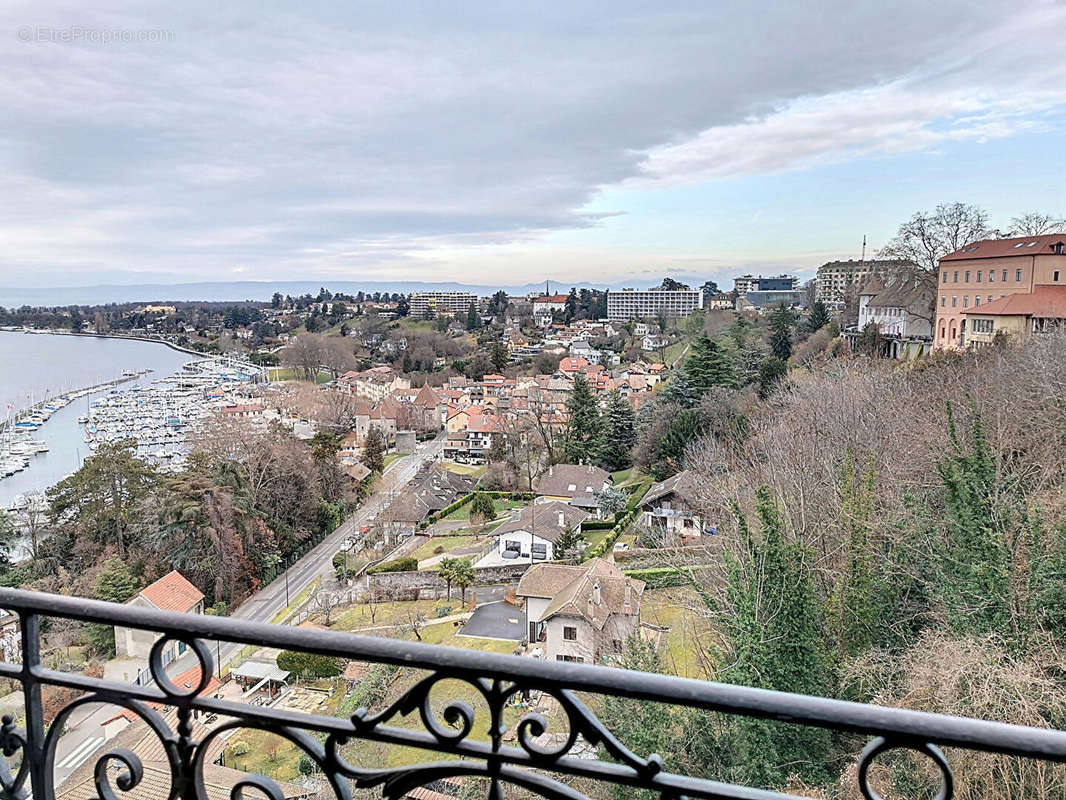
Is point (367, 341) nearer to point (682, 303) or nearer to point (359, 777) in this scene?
point (682, 303)

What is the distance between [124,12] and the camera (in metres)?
7.35

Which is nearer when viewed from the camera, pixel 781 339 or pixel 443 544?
pixel 443 544

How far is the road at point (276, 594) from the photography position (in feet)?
41.9

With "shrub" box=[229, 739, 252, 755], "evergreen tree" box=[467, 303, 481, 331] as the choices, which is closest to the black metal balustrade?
"shrub" box=[229, 739, 252, 755]

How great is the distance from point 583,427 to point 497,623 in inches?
699

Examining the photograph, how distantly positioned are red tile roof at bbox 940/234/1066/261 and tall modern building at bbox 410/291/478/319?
7321 cm

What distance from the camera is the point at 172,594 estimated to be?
59.3 feet

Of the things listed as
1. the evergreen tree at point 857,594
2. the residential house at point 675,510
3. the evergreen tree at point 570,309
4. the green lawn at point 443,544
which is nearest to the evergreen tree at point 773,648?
the evergreen tree at point 857,594

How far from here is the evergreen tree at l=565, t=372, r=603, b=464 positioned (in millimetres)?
35094

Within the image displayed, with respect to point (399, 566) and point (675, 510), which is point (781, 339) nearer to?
point (675, 510)

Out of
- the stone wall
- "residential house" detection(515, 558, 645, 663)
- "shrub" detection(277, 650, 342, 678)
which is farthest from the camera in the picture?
the stone wall

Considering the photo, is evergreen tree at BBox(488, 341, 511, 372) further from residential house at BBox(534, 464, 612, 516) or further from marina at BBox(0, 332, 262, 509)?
residential house at BBox(534, 464, 612, 516)

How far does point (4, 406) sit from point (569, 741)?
6388 cm

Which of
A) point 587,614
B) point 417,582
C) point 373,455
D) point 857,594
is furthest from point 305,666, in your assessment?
point 373,455
